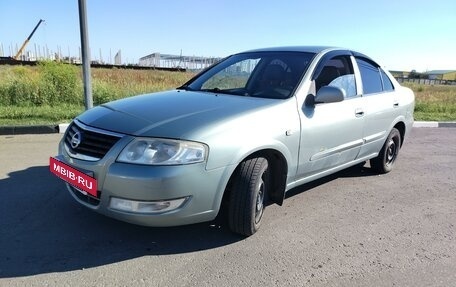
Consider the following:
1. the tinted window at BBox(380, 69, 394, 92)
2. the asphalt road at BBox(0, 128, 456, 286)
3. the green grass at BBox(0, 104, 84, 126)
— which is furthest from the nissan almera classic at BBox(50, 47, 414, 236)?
the green grass at BBox(0, 104, 84, 126)

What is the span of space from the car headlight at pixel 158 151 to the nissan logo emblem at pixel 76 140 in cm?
51

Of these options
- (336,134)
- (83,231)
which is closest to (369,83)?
(336,134)

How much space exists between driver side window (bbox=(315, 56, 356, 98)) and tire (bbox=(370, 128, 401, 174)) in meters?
1.21

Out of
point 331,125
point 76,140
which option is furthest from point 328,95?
point 76,140

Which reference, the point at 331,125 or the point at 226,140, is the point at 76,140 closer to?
the point at 226,140

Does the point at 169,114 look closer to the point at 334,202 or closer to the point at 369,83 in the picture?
the point at 334,202

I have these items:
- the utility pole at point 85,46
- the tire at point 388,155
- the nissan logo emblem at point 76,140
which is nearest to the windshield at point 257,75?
the nissan logo emblem at point 76,140

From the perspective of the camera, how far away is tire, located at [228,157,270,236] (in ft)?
9.97

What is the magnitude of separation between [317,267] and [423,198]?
2.28 meters

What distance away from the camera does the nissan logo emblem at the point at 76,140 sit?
3.04 meters

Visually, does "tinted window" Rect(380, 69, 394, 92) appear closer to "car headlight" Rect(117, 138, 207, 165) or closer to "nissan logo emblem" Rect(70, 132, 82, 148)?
"car headlight" Rect(117, 138, 207, 165)

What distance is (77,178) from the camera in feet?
9.73

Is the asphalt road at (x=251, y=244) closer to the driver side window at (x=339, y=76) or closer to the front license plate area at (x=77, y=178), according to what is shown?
the front license plate area at (x=77, y=178)

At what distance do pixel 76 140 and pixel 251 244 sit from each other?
5.27ft
